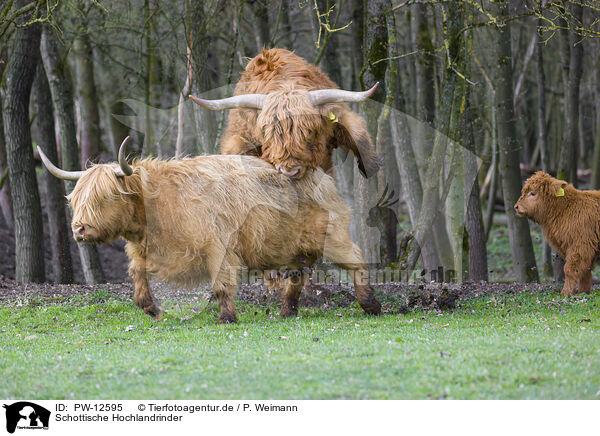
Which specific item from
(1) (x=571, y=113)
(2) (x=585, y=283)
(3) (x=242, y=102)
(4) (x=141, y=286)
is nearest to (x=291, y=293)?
(4) (x=141, y=286)

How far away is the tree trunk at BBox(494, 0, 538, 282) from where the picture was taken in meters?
13.8

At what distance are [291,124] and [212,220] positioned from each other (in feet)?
5.00

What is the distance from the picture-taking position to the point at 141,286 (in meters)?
8.62

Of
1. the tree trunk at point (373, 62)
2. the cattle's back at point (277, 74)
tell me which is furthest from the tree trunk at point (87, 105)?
the cattle's back at point (277, 74)

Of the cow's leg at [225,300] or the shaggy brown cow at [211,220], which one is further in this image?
the cow's leg at [225,300]

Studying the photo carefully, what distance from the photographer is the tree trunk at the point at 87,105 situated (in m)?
18.9

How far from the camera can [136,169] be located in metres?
8.48

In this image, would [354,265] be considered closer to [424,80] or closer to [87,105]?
[424,80]

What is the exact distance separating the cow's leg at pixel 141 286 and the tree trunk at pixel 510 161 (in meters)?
7.67

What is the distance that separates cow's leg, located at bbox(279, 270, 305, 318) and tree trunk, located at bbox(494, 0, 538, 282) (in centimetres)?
604

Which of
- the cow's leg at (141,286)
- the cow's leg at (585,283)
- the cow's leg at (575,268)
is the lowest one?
the cow's leg at (585,283)

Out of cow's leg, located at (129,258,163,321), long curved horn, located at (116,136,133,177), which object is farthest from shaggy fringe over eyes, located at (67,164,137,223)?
cow's leg, located at (129,258,163,321)

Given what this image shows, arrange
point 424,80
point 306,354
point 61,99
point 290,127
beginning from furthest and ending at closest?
point 424,80, point 61,99, point 290,127, point 306,354

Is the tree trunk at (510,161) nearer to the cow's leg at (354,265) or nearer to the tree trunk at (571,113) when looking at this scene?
the tree trunk at (571,113)
